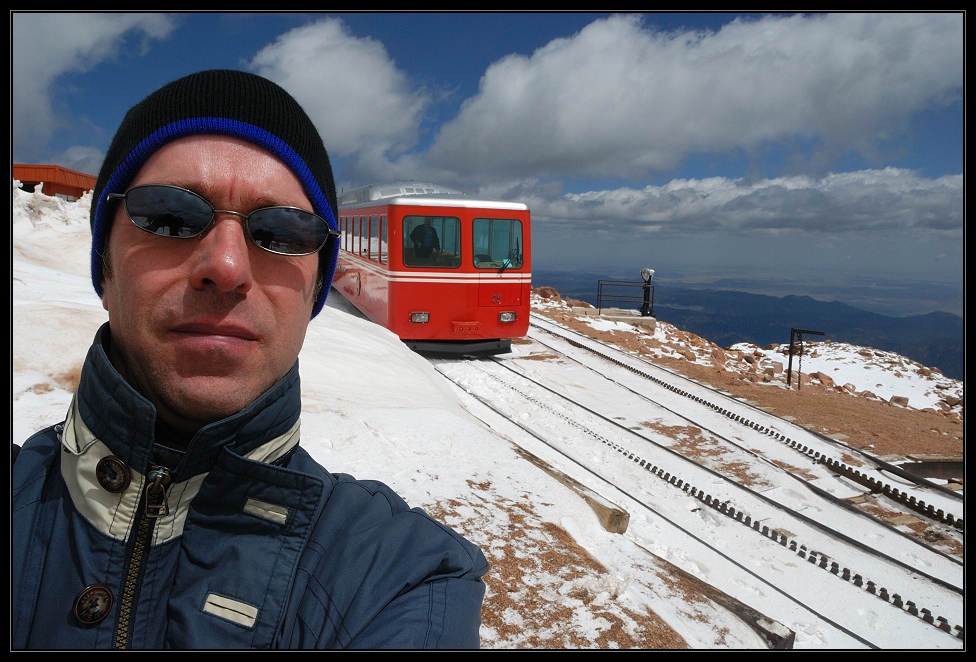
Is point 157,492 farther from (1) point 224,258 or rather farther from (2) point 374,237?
(2) point 374,237

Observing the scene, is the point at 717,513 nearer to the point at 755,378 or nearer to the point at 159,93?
the point at 159,93

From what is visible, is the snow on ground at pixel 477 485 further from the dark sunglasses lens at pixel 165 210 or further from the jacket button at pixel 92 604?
the dark sunglasses lens at pixel 165 210

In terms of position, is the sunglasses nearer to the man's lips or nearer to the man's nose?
the man's nose

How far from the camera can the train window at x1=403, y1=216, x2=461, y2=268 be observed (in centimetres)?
1052

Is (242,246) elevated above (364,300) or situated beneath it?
elevated above

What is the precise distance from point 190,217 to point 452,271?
9.43m

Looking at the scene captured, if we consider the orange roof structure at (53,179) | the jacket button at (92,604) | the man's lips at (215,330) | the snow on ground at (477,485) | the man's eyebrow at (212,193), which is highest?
the orange roof structure at (53,179)

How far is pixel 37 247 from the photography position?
9617 mm

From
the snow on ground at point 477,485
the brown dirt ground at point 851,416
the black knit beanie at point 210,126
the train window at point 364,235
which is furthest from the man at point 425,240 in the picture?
the black knit beanie at point 210,126

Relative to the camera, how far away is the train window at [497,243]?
1066 centimetres

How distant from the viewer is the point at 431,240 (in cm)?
1055

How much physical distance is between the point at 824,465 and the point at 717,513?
2422 millimetres

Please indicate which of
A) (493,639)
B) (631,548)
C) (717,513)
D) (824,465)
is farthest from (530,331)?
(493,639)

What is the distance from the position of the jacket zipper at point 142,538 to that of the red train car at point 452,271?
31.2 feet
